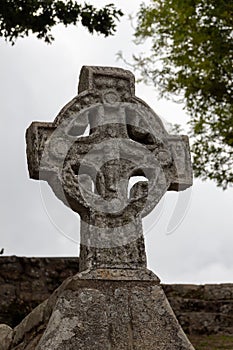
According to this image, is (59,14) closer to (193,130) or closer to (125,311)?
(193,130)

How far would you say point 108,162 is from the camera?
157 inches

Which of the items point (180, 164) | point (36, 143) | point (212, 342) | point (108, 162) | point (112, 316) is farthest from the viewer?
point (212, 342)

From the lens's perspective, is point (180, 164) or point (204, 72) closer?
point (180, 164)

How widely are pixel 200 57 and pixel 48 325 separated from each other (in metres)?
8.04

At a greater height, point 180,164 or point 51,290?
point 180,164

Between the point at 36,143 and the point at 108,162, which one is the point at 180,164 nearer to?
the point at 108,162

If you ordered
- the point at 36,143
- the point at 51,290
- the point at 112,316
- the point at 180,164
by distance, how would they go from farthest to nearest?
the point at 51,290, the point at 180,164, the point at 36,143, the point at 112,316

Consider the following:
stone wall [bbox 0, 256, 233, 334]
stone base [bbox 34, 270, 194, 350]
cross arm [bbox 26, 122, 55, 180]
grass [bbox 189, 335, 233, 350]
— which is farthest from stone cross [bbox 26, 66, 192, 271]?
stone wall [bbox 0, 256, 233, 334]

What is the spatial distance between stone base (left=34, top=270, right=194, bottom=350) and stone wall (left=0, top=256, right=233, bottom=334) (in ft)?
10.3

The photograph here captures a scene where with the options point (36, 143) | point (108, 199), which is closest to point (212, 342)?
point (108, 199)

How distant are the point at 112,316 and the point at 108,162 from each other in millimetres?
904

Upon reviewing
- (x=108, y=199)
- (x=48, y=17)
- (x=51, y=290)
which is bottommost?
(x=108, y=199)

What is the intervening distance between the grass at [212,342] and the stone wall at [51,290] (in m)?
0.10

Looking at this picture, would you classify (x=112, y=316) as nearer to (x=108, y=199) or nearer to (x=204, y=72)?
(x=108, y=199)
